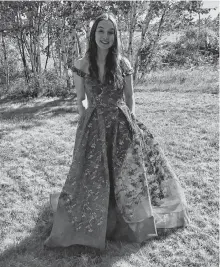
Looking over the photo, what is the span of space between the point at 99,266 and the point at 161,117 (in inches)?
188

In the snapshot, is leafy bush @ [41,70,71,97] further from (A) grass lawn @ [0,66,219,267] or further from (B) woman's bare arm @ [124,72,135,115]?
(B) woman's bare arm @ [124,72,135,115]

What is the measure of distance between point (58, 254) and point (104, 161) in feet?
2.91

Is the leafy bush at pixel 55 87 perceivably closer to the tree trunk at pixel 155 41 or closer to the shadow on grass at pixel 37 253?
the tree trunk at pixel 155 41

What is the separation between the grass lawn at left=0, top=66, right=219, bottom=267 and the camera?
267 cm

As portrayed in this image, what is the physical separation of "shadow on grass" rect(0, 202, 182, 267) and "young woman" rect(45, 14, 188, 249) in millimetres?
69

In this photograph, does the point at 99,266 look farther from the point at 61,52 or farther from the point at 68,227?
the point at 61,52

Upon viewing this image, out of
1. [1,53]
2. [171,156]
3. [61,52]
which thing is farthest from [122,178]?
[1,53]

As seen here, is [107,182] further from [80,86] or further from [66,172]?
[66,172]

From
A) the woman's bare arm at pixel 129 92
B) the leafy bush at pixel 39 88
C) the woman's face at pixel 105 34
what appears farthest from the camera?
the leafy bush at pixel 39 88

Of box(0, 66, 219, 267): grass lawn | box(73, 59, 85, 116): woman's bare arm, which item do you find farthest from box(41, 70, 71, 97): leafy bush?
→ box(73, 59, 85, 116): woman's bare arm

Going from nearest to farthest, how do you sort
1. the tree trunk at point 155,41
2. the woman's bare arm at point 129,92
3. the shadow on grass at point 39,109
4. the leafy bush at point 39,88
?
the woman's bare arm at point 129,92 < the shadow on grass at point 39,109 < the tree trunk at point 155,41 < the leafy bush at point 39,88

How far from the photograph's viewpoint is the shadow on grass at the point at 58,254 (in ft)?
8.50

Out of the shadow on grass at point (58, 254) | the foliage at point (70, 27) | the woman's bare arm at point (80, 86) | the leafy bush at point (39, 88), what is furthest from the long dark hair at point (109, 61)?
the leafy bush at point (39, 88)

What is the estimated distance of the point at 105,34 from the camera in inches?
99.6
